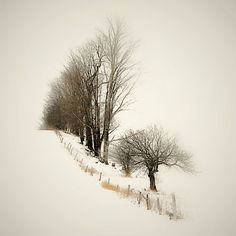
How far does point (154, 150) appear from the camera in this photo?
15820mm

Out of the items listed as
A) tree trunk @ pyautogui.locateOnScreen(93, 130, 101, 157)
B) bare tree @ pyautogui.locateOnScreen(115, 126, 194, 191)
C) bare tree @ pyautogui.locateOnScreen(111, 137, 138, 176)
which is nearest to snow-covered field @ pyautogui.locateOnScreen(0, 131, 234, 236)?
tree trunk @ pyautogui.locateOnScreen(93, 130, 101, 157)

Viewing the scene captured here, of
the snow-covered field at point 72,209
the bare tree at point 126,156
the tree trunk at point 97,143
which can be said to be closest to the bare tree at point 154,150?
the bare tree at point 126,156

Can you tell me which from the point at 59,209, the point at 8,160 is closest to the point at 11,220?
the point at 59,209

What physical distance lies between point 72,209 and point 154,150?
11.4 m

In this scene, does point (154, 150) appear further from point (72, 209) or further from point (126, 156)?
point (72, 209)

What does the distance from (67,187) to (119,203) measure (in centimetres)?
147

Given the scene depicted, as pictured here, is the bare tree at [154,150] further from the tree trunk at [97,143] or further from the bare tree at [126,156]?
the tree trunk at [97,143]

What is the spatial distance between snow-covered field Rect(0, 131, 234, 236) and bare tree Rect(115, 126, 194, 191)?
23.4 ft

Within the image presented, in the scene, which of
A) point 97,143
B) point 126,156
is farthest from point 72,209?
point 126,156

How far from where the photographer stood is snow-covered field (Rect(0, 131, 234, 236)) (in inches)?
180

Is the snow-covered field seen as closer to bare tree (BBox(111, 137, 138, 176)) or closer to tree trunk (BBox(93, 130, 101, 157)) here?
tree trunk (BBox(93, 130, 101, 157))

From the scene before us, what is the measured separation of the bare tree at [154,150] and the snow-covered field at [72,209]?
7.14 m

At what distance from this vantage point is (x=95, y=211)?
17.0 feet

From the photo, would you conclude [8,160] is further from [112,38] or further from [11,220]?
[112,38]
